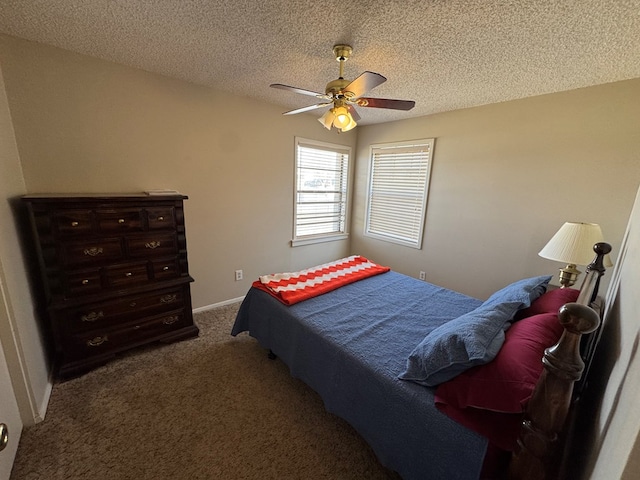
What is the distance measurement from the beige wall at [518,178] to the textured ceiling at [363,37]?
10.3 inches

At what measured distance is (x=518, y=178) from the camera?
264cm

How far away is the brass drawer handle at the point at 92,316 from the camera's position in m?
1.94

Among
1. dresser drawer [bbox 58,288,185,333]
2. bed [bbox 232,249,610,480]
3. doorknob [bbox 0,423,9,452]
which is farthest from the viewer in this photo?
dresser drawer [bbox 58,288,185,333]

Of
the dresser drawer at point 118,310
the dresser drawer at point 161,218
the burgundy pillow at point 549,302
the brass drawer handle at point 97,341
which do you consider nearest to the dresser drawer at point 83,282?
Answer: the dresser drawer at point 118,310

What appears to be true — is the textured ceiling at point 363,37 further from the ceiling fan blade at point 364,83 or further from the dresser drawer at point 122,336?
the dresser drawer at point 122,336

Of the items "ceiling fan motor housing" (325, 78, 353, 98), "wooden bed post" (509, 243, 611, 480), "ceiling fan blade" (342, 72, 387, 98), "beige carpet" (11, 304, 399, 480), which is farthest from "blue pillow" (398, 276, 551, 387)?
"ceiling fan motor housing" (325, 78, 353, 98)

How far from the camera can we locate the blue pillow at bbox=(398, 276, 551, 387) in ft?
3.64

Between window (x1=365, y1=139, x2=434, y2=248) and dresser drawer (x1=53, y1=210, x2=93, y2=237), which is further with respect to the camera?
window (x1=365, y1=139, x2=434, y2=248)

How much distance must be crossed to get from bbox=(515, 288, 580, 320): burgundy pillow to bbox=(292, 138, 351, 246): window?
271cm

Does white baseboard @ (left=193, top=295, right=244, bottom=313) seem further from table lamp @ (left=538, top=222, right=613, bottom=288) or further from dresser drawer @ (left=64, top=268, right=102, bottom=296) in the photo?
table lamp @ (left=538, top=222, right=613, bottom=288)

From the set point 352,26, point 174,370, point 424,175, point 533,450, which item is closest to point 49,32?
point 352,26

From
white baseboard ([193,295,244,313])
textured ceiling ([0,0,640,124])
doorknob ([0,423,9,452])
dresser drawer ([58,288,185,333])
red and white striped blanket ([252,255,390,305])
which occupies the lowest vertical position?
white baseboard ([193,295,244,313])

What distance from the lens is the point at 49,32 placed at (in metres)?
1.71

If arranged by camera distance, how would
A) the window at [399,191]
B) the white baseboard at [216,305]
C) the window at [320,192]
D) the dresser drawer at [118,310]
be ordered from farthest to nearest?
the window at [320,192], the window at [399,191], the white baseboard at [216,305], the dresser drawer at [118,310]
